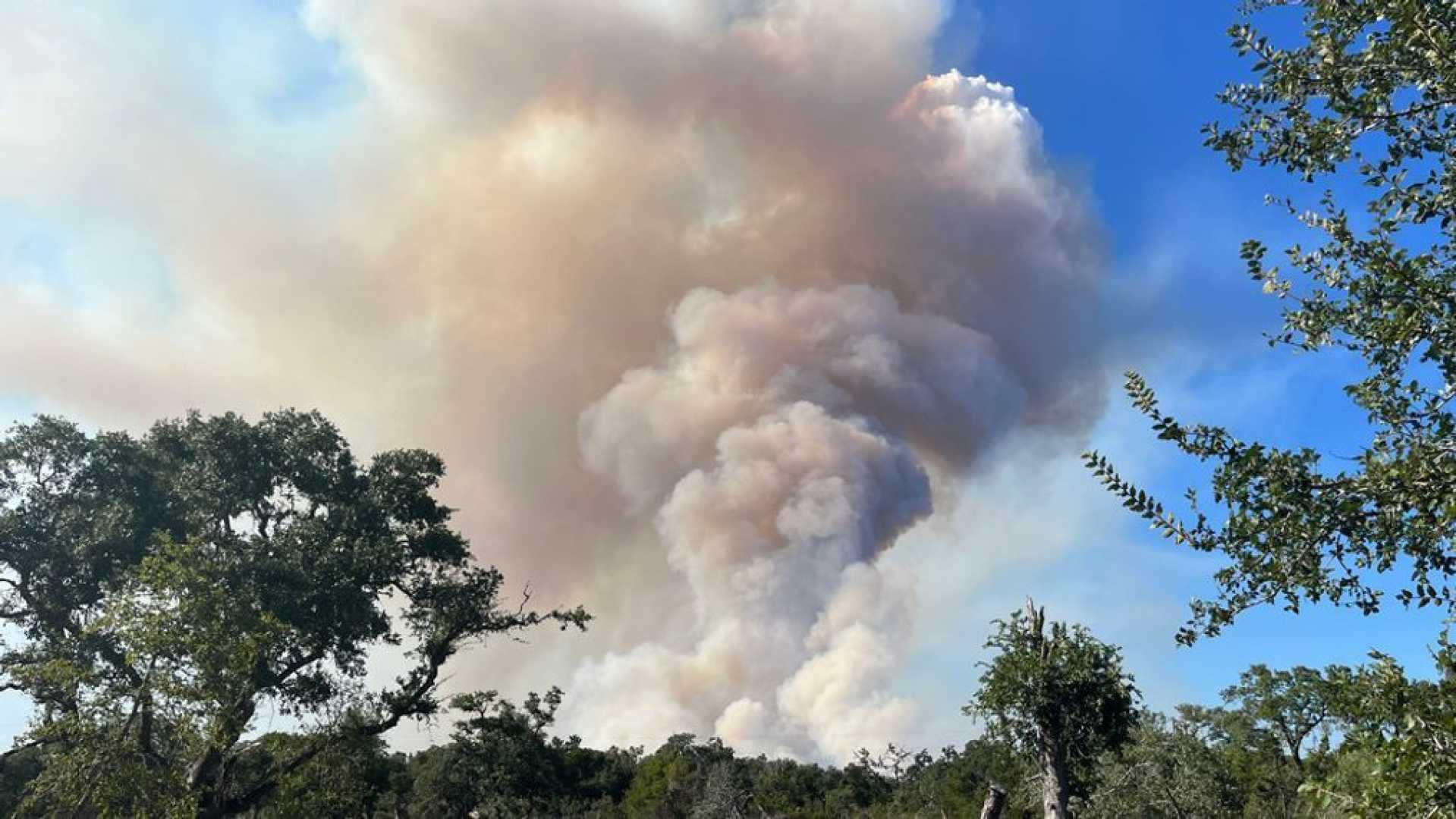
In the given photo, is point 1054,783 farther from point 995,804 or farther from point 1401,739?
point 1401,739

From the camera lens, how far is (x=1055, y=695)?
2470 cm

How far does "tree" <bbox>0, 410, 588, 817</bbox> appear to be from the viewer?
21.7 m

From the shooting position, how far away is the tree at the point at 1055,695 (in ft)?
80.7

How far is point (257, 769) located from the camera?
44656 mm

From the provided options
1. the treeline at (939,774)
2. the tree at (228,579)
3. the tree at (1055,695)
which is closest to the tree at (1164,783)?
the treeline at (939,774)

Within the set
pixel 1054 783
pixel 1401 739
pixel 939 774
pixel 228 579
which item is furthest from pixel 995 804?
pixel 939 774

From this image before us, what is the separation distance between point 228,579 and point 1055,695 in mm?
28122

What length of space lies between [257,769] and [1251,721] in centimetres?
6914

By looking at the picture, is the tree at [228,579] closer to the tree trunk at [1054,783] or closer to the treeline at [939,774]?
the treeline at [939,774]

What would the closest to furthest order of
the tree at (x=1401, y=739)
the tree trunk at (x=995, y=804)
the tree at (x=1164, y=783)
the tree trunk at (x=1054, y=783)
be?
1. the tree at (x=1401, y=739)
2. the tree trunk at (x=995, y=804)
3. the tree trunk at (x=1054, y=783)
4. the tree at (x=1164, y=783)

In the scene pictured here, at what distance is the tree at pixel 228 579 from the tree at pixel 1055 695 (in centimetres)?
1802

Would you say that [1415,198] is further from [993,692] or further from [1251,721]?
[1251,721]

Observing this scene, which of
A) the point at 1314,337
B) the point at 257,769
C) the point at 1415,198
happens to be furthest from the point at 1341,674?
the point at 257,769

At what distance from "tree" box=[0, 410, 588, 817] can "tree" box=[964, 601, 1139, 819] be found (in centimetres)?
1802
